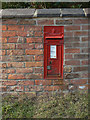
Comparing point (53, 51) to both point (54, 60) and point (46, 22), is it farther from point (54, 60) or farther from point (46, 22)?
point (46, 22)

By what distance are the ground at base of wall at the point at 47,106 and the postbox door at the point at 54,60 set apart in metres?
0.35

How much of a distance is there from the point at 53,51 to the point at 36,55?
0.27 meters

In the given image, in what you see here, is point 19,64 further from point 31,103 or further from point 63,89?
point 63,89

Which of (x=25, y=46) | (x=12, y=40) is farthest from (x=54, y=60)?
(x=12, y=40)

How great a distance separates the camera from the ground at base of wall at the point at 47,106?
2.23m

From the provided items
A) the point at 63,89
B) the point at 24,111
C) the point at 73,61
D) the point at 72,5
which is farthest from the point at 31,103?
the point at 72,5

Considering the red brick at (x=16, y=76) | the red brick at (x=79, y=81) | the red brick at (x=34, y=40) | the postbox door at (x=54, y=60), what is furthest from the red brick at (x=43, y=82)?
the red brick at (x=34, y=40)

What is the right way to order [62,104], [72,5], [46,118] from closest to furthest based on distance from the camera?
[46,118]
[62,104]
[72,5]

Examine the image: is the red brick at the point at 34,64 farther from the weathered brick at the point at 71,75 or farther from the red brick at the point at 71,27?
the red brick at the point at 71,27

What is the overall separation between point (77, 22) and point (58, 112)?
1.36 m

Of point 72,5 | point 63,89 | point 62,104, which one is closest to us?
point 62,104

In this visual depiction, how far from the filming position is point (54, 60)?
8.13 feet

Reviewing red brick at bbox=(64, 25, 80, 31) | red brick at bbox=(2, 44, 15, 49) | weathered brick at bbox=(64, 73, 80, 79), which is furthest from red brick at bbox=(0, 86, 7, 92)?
red brick at bbox=(64, 25, 80, 31)

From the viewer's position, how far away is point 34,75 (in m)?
2.51
